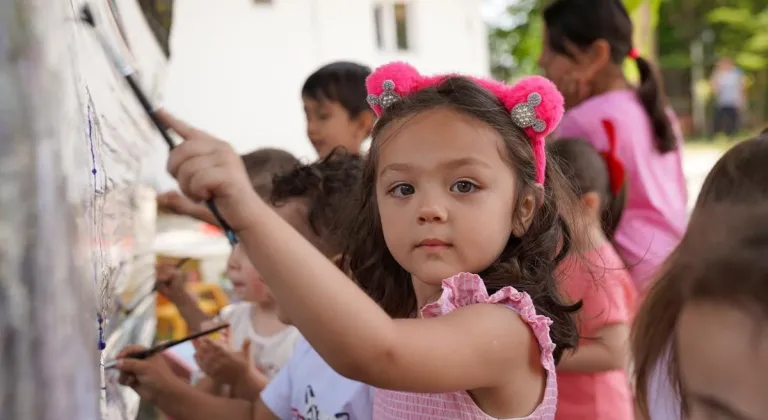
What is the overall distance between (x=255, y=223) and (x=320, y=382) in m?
0.72

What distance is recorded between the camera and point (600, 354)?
1.76 metres

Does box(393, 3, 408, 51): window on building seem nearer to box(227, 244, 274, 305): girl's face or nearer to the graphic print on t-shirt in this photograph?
box(227, 244, 274, 305): girl's face

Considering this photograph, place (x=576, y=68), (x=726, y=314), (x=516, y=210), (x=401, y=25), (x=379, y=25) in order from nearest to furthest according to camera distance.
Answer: (x=726, y=314), (x=516, y=210), (x=576, y=68), (x=379, y=25), (x=401, y=25)

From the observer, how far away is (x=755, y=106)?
21.8 m

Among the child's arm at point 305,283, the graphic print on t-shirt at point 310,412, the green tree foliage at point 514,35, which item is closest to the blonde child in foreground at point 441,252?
the child's arm at point 305,283

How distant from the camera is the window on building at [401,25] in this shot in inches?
137

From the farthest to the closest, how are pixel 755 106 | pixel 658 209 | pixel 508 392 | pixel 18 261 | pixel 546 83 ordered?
pixel 755 106
pixel 658 209
pixel 546 83
pixel 508 392
pixel 18 261

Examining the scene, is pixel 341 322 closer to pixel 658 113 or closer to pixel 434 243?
pixel 434 243

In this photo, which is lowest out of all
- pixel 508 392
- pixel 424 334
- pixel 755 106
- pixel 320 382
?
pixel 755 106

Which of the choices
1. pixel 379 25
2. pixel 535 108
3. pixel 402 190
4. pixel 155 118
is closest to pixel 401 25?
pixel 379 25

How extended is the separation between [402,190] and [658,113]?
1.60 meters

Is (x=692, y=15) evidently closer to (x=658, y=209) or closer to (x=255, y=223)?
(x=658, y=209)

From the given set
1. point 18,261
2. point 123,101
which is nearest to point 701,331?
point 18,261

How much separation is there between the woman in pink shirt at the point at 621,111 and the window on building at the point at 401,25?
0.85m
